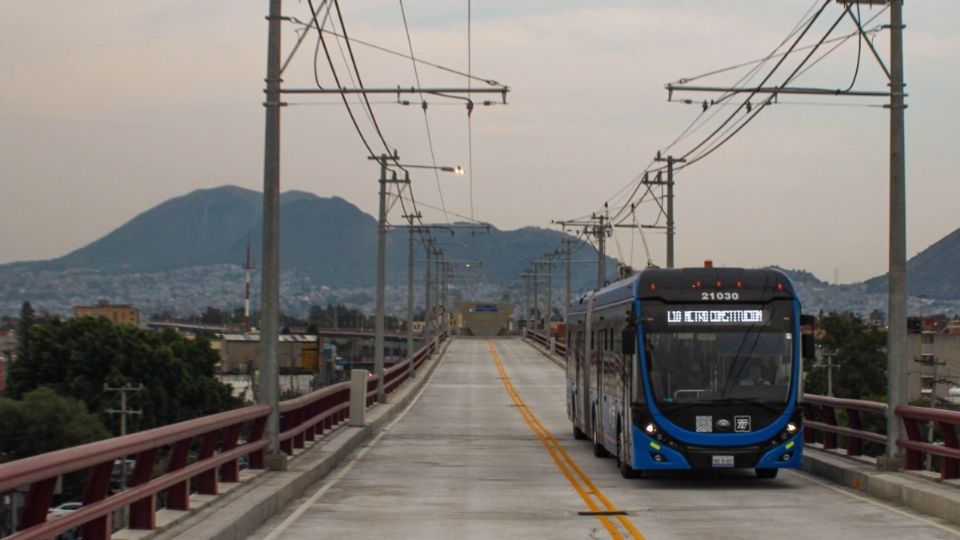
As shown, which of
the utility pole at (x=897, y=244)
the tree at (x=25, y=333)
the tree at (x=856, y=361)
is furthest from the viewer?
the tree at (x=856, y=361)

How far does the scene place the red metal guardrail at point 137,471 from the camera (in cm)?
947

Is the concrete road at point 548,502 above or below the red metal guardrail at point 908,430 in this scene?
below

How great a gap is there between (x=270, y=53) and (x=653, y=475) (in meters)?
8.68

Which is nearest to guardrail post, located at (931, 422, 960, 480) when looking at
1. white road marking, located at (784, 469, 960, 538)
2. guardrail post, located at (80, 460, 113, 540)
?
white road marking, located at (784, 469, 960, 538)

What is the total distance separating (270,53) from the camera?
70.7 ft

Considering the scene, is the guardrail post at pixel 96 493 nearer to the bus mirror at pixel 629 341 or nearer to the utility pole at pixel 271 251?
the utility pole at pixel 271 251

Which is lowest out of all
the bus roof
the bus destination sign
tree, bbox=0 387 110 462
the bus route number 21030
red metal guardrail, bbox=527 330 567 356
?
tree, bbox=0 387 110 462

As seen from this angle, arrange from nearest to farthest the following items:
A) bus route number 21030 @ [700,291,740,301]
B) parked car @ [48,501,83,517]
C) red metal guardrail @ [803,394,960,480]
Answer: parked car @ [48,501,83,517], red metal guardrail @ [803,394,960,480], bus route number 21030 @ [700,291,740,301]

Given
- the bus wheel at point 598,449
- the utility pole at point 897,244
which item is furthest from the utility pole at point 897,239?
the bus wheel at point 598,449

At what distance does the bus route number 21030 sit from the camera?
21484mm

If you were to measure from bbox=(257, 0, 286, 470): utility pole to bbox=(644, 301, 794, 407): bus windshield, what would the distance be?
528 cm

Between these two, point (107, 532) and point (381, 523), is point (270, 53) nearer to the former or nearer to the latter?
point (381, 523)

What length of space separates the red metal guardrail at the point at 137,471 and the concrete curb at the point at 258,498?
0.28 meters

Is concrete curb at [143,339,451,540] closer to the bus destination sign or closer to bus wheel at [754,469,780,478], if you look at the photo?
the bus destination sign
